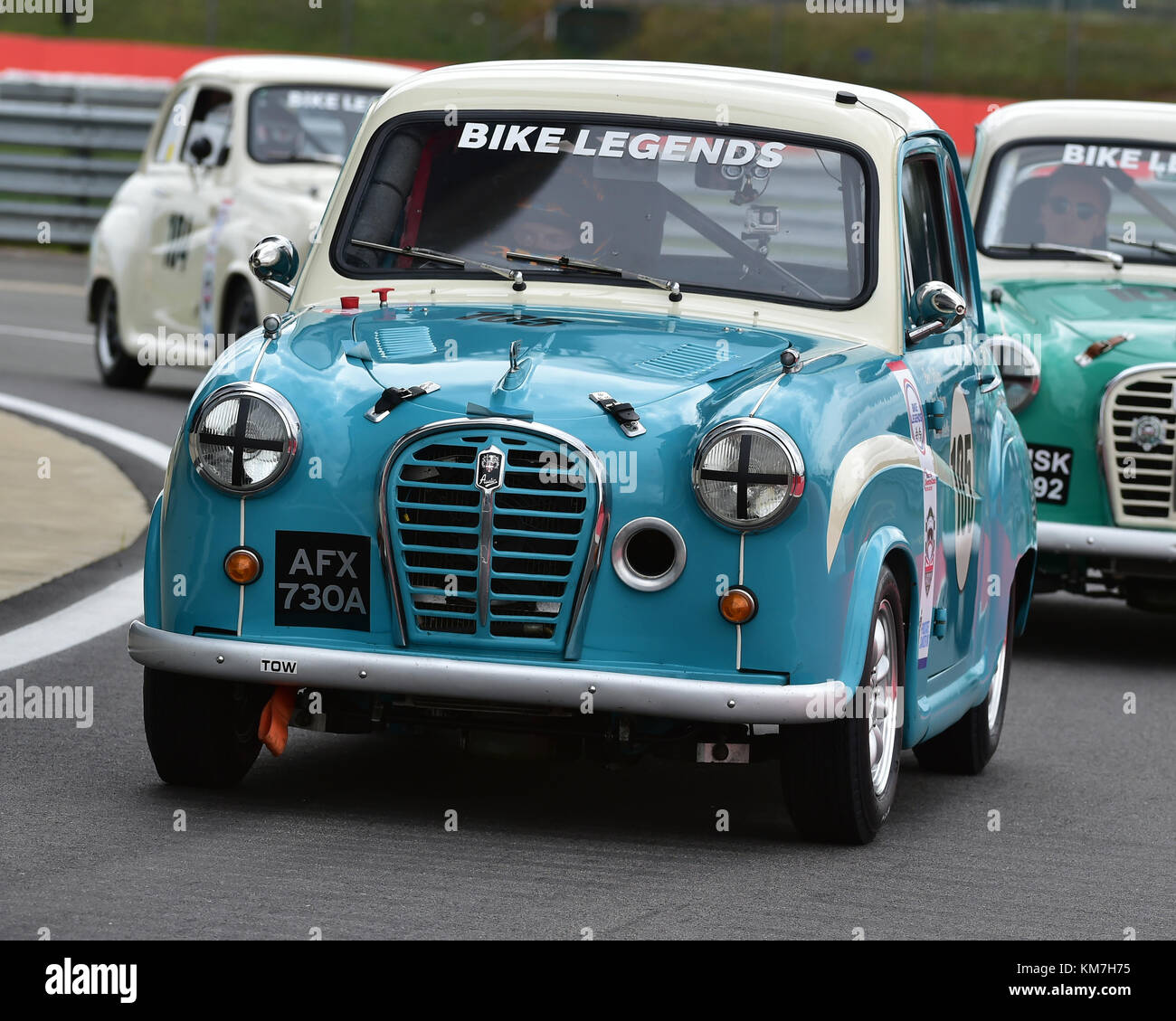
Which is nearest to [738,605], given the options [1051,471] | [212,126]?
[1051,471]

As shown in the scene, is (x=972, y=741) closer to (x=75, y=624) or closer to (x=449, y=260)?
(x=449, y=260)

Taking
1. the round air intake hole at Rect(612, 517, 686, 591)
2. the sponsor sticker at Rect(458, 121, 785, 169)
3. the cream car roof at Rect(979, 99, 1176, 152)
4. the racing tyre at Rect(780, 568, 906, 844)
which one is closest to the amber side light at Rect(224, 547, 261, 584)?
the round air intake hole at Rect(612, 517, 686, 591)

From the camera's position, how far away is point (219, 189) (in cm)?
1566

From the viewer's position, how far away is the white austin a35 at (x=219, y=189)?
50.1 ft

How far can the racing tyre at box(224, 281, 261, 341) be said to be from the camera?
15.0 meters

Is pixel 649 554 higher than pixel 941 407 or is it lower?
lower

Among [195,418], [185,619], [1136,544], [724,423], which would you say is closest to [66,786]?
[185,619]

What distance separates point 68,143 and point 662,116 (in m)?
20.3

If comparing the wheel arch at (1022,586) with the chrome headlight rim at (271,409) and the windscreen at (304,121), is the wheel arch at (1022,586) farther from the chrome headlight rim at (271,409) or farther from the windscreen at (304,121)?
the windscreen at (304,121)

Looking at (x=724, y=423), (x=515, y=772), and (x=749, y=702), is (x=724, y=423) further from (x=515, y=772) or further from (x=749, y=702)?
(x=515, y=772)

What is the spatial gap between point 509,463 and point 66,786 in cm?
151

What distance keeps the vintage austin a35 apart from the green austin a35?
305 centimetres

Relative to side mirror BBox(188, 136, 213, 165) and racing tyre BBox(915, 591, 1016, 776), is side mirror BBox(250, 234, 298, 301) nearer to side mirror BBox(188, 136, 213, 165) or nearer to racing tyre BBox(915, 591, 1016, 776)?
racing tyre BBox(915, 591, 1016, 776)

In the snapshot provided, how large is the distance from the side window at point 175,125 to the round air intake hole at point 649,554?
34.7ft
